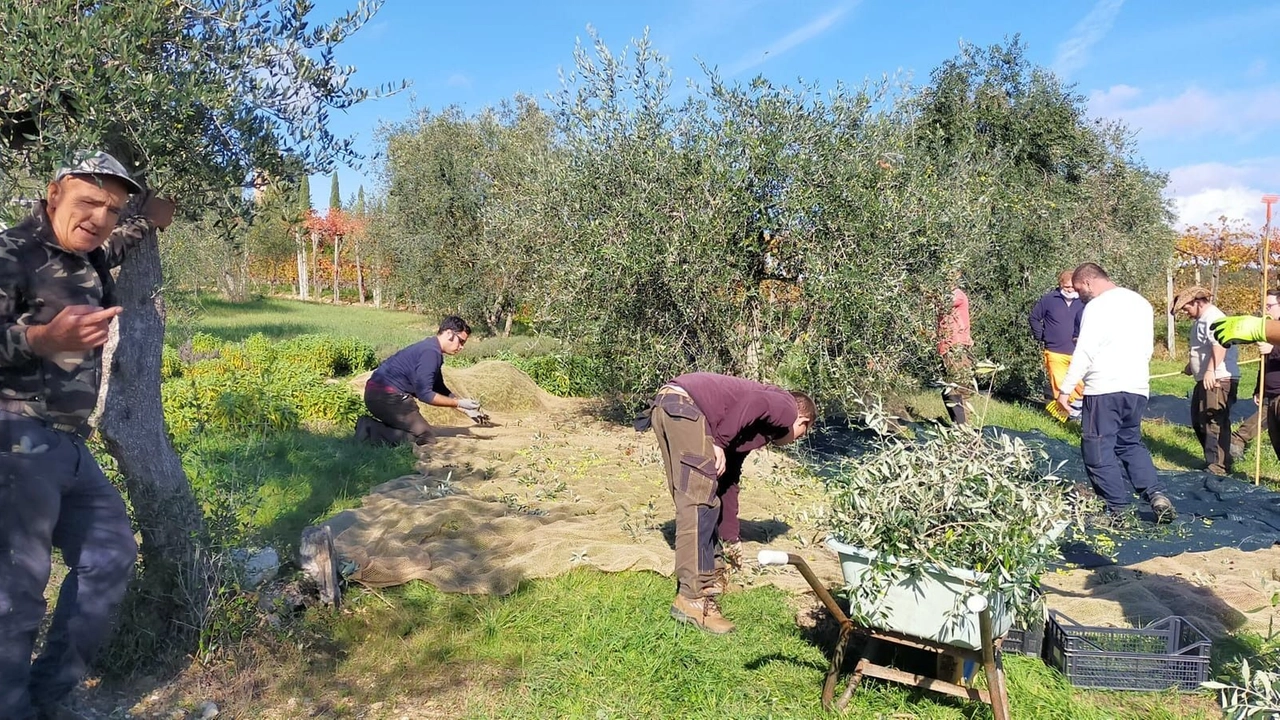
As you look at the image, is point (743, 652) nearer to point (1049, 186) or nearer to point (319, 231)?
point (1049, 186)

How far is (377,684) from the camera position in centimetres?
357

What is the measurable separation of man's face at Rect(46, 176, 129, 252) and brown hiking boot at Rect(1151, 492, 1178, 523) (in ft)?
21.9

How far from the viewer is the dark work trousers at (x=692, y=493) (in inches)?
165

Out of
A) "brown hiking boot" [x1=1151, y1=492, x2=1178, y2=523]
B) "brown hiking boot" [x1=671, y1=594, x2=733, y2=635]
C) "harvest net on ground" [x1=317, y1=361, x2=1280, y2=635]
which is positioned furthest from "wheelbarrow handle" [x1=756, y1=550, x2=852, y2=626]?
"brown hiking boot" [x1=1151, y1=492, x2=1178, y2=523]

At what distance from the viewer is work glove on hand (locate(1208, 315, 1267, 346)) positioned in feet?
12.3

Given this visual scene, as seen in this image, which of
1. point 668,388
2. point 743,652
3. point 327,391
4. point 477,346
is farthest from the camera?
point 477,346

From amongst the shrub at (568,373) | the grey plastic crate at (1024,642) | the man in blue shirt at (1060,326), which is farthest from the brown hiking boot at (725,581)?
the man in blue shirt at (1060,326)

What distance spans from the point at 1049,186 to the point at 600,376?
8.38m

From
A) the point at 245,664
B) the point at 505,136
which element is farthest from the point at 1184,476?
the point at 505,136

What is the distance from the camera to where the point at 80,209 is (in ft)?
9.13

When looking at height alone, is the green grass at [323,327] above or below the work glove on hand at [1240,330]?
below

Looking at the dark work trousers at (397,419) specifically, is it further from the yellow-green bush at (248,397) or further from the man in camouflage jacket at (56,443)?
the man in camouflage jacket at (56,443)

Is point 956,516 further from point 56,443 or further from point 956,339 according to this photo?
point 956,339

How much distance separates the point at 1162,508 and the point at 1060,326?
286cm
